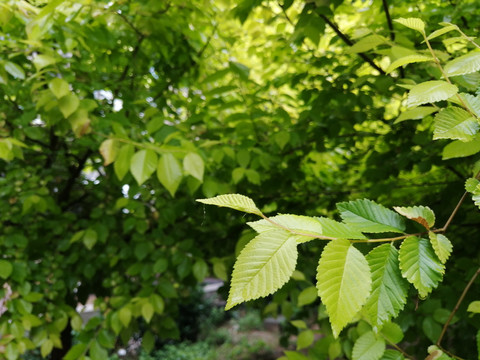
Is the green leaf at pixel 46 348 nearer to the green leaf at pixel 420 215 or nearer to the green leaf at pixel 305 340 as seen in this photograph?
the green leaf at pixel 305 340

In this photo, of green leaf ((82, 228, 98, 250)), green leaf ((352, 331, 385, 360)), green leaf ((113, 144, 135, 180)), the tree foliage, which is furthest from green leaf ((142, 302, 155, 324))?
green leaf ((352, 331, 385, 360))

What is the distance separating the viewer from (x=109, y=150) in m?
1.13

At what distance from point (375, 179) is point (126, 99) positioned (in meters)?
1.27

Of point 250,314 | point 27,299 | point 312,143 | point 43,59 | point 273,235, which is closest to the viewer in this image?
point 273,235

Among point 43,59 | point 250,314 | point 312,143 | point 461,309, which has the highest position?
point 43,59

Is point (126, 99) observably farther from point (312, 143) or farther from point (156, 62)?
point (312, 143)

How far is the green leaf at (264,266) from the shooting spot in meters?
0.41

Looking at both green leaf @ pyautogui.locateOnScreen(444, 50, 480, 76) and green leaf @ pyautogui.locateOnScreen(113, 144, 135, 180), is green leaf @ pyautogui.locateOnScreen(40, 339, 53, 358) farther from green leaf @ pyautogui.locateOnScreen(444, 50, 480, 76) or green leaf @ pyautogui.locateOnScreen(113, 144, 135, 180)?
green leaf @ pyautogui.locateOnScreen(444, 50, 480, 76)

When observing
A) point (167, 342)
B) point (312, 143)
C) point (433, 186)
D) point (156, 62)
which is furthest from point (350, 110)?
point (167, 342)

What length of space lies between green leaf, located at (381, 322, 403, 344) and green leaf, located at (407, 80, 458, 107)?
1.72 ft

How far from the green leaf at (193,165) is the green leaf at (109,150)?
0.74ft

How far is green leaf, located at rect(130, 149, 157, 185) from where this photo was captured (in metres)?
1.03

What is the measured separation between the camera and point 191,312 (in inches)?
253

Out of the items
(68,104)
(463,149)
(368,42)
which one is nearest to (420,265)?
(463,149)
